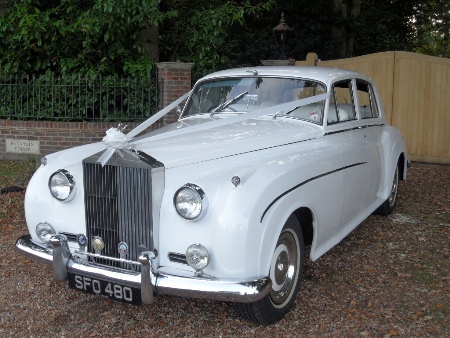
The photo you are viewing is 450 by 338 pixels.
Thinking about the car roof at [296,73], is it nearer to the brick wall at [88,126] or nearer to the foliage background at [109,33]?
the brick wall at [88,126]

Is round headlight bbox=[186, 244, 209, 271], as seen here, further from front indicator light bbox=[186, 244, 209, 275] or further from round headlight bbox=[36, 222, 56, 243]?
round headlight bbox=[36, 222, 56, 243]

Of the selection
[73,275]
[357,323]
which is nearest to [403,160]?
[357,323]

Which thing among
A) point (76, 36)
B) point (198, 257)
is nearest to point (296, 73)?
point (198, 257)

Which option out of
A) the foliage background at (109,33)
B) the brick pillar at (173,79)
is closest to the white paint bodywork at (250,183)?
the brick pillar at (173,79)

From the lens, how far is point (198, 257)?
3354 millimetres

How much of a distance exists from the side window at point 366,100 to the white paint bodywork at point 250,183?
459 millimetres

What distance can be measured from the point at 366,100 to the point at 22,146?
6.33m

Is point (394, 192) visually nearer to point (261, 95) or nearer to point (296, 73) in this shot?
point (296, 73)

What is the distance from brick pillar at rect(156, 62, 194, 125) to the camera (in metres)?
9.37

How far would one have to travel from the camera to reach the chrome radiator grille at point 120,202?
3498mm

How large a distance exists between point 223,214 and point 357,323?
135cm

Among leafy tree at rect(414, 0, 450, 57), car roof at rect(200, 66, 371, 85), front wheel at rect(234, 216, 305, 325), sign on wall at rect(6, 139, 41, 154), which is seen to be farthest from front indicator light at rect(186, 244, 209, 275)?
leafy tree at rect(414, 0, 450, 57)

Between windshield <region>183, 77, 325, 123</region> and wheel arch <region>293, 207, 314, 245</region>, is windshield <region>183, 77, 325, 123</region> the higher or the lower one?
the higher one

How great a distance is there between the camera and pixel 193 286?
3.27 metres
